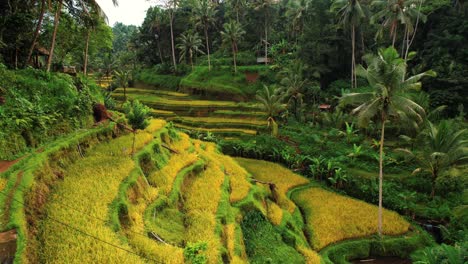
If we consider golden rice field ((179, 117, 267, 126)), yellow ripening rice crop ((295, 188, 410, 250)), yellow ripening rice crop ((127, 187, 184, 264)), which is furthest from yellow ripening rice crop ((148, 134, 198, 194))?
golden rice field ((179, 117, 267, 126))

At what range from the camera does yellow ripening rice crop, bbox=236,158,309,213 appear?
52.1ft

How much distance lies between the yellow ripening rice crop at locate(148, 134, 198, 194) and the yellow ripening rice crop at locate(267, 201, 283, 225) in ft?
13.3

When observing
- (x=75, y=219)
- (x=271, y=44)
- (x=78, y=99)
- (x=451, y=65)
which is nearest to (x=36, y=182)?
(x=75, y=219)

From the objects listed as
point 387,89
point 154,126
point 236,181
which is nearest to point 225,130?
point 154,126

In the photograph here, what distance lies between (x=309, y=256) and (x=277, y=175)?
796 centimetres

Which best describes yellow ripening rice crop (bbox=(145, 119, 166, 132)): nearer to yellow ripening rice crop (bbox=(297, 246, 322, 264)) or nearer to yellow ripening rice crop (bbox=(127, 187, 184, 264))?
yellow ripening rice crop (bbox=(127, 187, 184, 264))

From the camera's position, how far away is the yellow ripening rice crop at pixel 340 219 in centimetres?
1322

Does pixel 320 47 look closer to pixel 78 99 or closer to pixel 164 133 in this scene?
pixel 164 133

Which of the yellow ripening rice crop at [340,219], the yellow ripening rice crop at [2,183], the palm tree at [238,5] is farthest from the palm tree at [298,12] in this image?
the yellow ripening rice crop at [2,183]

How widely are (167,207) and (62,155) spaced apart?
3753 millimetres

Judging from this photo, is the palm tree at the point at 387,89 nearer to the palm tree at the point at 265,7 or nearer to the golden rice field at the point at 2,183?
the golden rice field at the point at 2,183

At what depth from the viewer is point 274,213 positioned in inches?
525

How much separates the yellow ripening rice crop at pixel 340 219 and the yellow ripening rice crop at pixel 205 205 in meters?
4.53

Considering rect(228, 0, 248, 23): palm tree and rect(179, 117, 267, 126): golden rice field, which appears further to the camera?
rect(228, 0, 248, 23): palm tree
